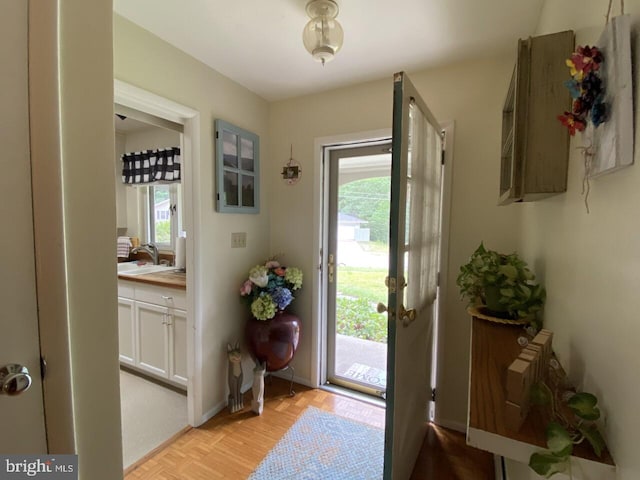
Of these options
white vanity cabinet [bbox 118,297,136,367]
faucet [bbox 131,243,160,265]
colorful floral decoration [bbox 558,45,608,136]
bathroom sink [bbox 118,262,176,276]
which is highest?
colorful floral decoration [bbox 558,45,608,136]

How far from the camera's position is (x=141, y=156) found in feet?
9.98

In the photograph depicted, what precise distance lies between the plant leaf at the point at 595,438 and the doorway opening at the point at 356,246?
178 cm

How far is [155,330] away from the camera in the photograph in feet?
7.27

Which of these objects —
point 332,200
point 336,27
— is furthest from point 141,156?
point 336,27

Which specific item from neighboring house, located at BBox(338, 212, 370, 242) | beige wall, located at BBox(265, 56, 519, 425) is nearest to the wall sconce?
beige wall, located at BBox(265, 56, 519, 425)

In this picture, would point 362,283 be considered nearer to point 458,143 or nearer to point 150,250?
point 458,143

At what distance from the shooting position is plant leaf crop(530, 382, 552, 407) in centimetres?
60

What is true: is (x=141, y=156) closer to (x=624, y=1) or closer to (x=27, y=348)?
→ (x=27, y=348)

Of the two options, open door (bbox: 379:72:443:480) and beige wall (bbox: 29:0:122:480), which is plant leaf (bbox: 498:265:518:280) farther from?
beige wall (bbox: 29:0:122:480)

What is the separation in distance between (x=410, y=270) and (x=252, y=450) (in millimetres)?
1448

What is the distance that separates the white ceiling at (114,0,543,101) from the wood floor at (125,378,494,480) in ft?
7.76

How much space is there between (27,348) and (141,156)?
290 cm

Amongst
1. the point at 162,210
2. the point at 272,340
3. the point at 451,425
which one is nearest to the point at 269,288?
the point at 272,340

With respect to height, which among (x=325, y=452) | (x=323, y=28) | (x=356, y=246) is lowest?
(x=325, y=452)
